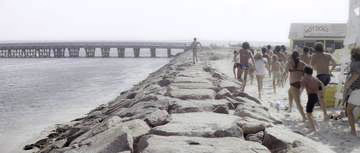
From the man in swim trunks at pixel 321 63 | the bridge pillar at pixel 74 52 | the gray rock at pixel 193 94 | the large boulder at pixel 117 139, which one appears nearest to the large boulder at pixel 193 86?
the gray rock at pixel 193 94

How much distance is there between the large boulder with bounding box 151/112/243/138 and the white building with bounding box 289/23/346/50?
19.2 meters

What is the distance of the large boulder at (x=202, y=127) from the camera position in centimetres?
436

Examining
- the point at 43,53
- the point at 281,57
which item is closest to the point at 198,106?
the point at 281,57

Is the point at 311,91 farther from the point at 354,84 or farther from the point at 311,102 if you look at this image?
the point at 354,84

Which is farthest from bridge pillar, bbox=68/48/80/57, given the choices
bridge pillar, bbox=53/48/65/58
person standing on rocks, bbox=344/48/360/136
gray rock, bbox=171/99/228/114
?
person standing on rocks, bbox=344/48/360/136

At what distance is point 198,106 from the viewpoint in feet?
19.2

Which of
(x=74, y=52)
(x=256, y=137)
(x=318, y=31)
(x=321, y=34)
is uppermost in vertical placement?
(x=318, y=31)

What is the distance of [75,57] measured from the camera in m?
52.2

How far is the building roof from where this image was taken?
75.4 ft

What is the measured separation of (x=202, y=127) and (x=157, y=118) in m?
0.84

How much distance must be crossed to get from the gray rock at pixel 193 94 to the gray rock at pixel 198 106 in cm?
54

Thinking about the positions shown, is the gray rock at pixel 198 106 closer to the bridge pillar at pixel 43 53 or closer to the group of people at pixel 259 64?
the group of people at pixel 259 64

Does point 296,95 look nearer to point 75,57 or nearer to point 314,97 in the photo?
point 314,97

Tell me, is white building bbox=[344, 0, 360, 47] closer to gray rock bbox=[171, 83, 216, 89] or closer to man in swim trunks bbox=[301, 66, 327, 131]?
man in swim trunks bbox=[301, 66, 327, 131]
